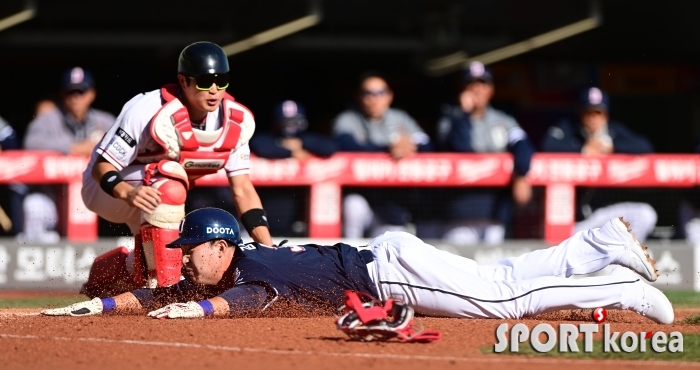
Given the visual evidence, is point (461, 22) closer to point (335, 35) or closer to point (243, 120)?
point (335, 35)

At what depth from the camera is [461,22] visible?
14914 mm

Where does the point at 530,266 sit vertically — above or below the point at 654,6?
below

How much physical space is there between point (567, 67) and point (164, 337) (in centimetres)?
1144

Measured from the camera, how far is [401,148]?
35.6 feet

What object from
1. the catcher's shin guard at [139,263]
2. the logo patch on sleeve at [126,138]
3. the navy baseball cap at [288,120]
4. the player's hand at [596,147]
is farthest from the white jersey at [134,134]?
the player's hand at [596,147]

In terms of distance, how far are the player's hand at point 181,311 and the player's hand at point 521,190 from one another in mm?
5307

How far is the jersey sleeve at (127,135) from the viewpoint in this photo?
7219 millimetres

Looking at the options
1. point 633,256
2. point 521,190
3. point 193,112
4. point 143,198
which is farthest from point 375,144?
point 633,256

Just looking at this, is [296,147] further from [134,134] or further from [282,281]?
[282,281]

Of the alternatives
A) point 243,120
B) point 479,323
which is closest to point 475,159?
Answer: point 243,120

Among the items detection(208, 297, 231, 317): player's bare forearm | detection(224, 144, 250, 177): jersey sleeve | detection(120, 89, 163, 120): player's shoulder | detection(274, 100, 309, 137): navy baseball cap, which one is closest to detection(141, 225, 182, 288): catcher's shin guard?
detection(120, 89, 163, 120): player's shoulder

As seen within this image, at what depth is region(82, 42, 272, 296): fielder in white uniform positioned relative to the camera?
710cm

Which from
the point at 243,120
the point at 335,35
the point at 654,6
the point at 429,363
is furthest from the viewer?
the point at 335,35

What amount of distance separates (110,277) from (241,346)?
2.44m
